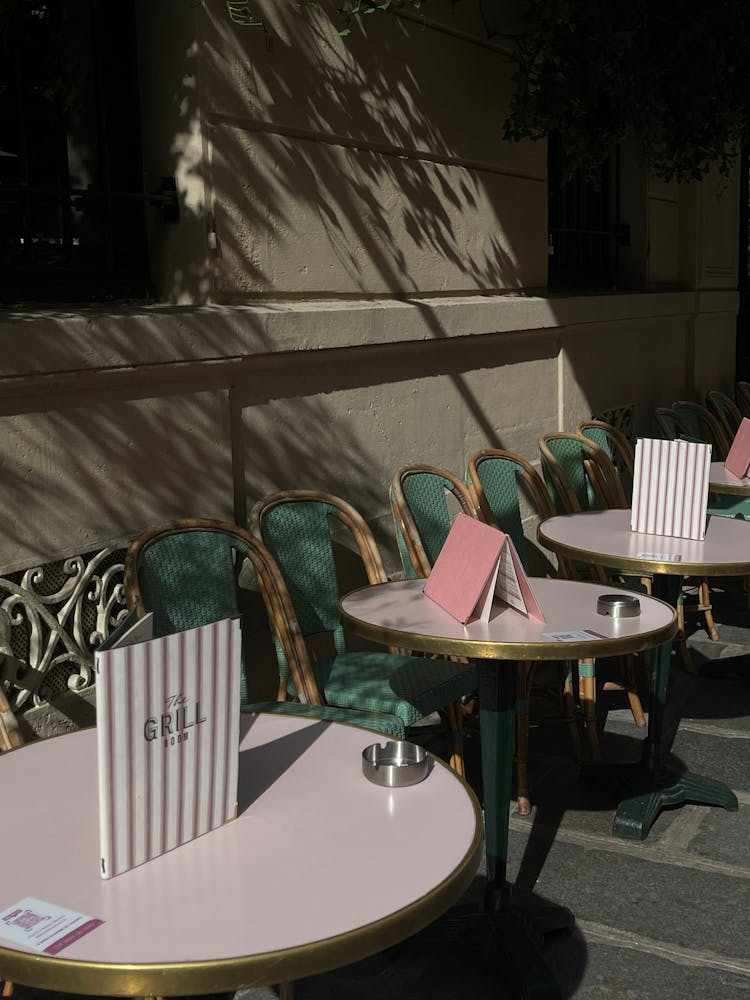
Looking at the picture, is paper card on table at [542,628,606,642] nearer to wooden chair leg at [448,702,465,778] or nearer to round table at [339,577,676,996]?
round table at [339,577,676,996]

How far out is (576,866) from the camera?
3.31 meters

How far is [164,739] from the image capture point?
64.2 inches

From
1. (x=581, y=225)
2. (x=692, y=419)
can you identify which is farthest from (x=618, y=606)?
(x=581, y=225)

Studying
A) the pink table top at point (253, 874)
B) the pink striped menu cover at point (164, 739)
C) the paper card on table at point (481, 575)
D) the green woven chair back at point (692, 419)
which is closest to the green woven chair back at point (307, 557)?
the paper card on table at point (481, 575)

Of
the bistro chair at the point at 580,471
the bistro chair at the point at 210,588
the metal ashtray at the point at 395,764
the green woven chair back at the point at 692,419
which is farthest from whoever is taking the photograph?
the green woven chair back at the point at 692,419

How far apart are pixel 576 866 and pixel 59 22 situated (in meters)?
3.00

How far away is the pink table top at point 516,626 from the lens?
262cm

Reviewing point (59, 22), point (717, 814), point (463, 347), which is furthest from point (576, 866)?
point (59, 22)

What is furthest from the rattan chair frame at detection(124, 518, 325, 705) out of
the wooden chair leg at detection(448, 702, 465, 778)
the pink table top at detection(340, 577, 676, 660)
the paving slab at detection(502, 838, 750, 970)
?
the paving slab at detection(502, 838, 750, 970)

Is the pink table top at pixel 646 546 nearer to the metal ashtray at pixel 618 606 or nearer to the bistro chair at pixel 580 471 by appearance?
the metal ashtray at pixel 618 606

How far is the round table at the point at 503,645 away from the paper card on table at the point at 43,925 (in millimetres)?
1273

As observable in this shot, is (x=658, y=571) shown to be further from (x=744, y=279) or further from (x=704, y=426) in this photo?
(x=744, y=279)

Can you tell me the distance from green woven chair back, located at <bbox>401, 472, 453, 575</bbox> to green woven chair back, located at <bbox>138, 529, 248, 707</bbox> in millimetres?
912

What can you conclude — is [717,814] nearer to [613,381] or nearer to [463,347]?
[463,347]
